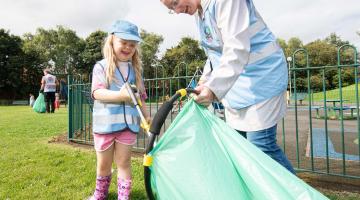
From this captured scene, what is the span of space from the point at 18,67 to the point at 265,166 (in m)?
46.5

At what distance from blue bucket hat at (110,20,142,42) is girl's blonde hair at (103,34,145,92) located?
78 millimetres

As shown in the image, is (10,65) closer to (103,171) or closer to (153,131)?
(103,171)

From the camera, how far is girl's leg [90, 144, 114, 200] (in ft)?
9.55

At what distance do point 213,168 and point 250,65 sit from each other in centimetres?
60

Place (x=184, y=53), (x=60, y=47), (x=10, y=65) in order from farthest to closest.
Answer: (x=60, y=47), (x=184, y=53), (x=10, y=65)

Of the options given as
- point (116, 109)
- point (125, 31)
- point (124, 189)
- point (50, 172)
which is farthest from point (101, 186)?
point (50, 172)

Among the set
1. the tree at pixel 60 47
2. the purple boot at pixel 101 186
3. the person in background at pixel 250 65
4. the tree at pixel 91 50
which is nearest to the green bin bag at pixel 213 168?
the person in background at pixel 250 65

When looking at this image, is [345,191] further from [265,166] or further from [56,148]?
[56,148]

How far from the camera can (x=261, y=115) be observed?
1.82 metres

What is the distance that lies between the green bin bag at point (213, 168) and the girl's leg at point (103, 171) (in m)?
1.43

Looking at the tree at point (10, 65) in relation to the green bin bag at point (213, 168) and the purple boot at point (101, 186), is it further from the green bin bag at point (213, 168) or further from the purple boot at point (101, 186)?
the green bin bag at point (213, 168)

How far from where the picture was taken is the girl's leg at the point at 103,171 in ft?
9.55

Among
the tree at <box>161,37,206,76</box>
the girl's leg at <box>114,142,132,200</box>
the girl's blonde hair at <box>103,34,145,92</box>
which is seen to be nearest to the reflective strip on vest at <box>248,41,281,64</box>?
the girl's blonde hair at <box>103,34,145,92</box>

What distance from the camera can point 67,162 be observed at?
15.4 ft
